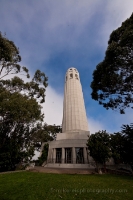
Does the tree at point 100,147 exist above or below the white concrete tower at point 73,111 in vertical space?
below

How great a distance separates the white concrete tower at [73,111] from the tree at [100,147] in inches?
459

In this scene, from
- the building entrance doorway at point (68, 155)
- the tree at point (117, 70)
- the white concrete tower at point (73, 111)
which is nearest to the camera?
the tree at point (117, 70)

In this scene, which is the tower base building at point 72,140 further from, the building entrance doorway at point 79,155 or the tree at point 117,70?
the tree at point 117,70

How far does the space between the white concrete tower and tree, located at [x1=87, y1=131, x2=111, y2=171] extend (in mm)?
11671

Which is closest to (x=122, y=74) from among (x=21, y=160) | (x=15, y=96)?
(x=15, y=96)

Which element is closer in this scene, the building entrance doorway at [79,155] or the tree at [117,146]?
the tree at [117,146]

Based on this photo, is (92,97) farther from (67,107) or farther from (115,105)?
(67,107)

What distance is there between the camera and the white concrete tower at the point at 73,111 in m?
28.8

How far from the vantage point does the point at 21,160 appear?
17.5 meters

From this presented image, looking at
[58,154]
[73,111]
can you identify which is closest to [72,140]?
[58,154]

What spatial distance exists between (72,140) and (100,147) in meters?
9.97

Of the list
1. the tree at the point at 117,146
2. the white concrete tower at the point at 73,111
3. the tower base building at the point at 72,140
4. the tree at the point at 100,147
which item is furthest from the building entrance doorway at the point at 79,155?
the tree at the point at 117,146

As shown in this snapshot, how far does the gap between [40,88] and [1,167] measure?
45.7ft

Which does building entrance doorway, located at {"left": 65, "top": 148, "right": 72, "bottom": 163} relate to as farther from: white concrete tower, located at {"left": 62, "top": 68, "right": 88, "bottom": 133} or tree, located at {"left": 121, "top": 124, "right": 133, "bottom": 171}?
tree, located at {"left": 121, "top": 124, "right": 133, "bottom": 171}
